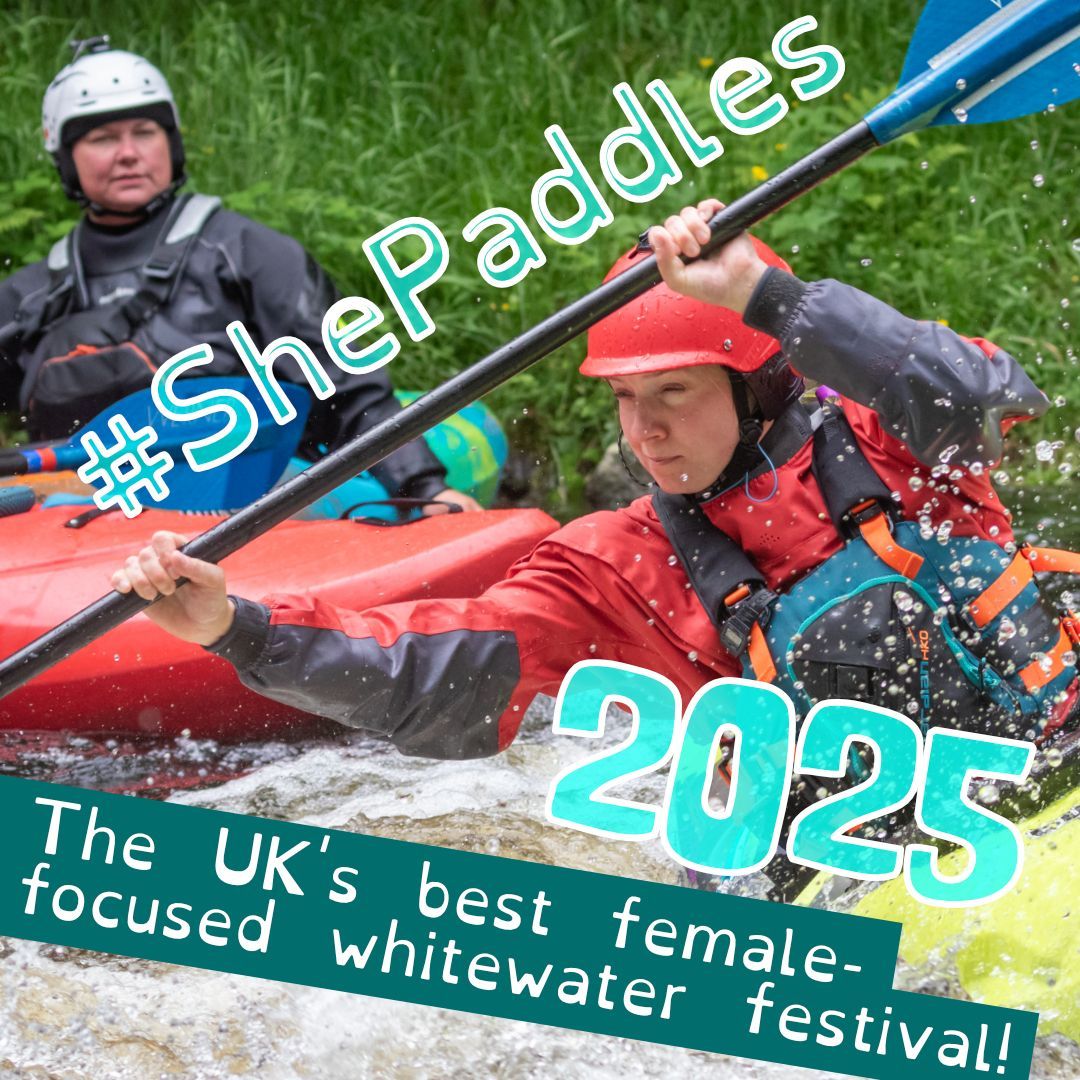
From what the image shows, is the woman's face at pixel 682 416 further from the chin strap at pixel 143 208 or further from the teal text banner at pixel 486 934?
the chin strap at pixel 143 208

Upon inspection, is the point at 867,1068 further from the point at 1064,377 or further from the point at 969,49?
the point at 1064,377

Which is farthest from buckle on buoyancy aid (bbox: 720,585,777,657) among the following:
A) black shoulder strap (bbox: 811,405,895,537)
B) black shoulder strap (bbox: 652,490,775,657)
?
black shoulder strap (bbox: 811,405,895,537)

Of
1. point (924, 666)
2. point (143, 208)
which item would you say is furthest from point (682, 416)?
point (143, 208)

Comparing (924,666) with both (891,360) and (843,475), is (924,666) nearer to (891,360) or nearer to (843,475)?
(843,475)

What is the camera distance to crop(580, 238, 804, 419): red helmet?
2.17 m

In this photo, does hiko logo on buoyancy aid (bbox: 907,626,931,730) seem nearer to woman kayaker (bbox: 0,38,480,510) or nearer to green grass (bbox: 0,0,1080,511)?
woman kayaker (bbox: 0,38,480,510)

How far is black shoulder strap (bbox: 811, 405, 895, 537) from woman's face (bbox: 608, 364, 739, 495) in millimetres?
124

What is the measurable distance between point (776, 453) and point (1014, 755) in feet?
1.60

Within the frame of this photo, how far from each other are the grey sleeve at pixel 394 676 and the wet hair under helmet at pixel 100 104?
2.30 m

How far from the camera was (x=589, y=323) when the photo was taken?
2061 mm

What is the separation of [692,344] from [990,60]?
1.67ft

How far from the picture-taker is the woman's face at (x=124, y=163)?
405 centimetres

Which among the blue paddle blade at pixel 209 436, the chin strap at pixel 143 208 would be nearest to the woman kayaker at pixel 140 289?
the chin strap at pixel 143 208

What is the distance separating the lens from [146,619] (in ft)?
10.7
